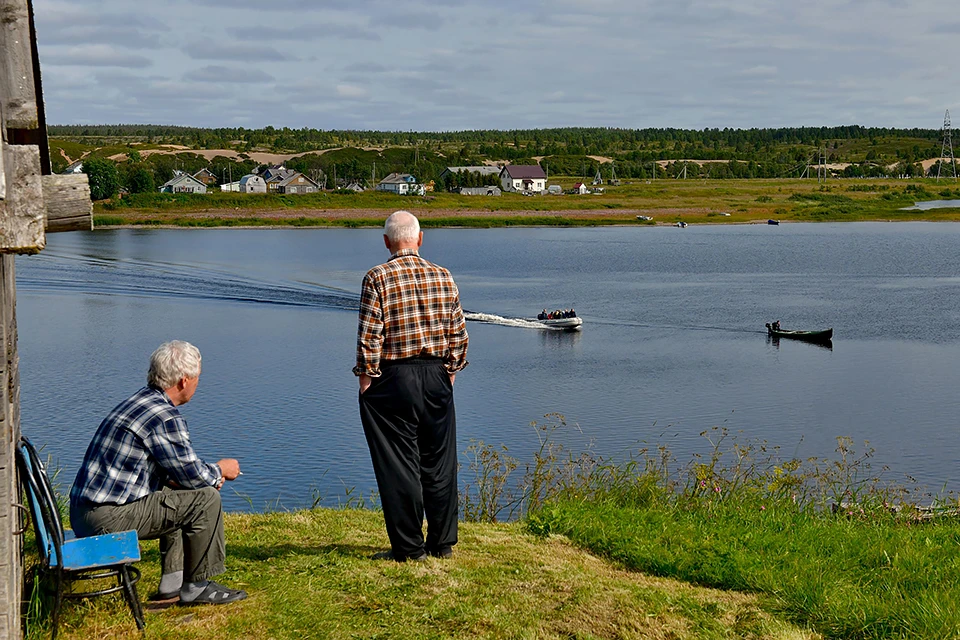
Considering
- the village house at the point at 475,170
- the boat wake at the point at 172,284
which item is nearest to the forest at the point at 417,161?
the village house at the point at 475,170

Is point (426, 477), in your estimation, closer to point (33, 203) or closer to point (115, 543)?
point (115, 543)

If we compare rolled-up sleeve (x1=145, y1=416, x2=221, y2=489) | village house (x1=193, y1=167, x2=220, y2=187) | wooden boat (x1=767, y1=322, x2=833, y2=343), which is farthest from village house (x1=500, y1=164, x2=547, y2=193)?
rolled-up sleeve (x1=145, y1=416, x2=221, y2=489)

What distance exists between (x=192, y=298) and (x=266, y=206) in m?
60.2

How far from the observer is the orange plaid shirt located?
6188mm

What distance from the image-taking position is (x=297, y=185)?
127m

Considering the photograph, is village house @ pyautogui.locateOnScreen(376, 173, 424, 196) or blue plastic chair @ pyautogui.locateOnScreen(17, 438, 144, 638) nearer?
blue plastic chair @ pyautogui.locateOnScreen(17, 438, 144, 638)

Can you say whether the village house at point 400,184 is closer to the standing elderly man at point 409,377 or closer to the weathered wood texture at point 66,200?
the standing elderly man at point 409,377

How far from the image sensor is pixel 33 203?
3816mm

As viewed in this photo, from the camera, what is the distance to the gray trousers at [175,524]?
5535 mm

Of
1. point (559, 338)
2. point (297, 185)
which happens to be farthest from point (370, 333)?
point (297, 185)

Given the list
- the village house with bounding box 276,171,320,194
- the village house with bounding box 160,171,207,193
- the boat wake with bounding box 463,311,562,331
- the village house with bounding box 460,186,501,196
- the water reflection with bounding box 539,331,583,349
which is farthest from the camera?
the village house with bounding box 460,186,501,196

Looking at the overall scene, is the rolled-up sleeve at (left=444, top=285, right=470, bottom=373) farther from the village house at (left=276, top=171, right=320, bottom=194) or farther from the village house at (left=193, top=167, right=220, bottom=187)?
the village house at (left=193, top=167, right=220, bottom=187)

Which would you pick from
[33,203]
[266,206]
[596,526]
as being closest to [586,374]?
[596,526]

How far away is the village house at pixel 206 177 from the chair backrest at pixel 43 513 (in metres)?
131
